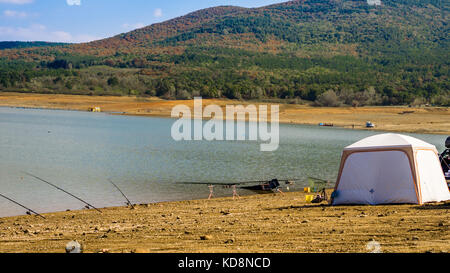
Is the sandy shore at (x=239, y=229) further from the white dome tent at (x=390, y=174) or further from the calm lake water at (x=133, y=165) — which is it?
the calm lake water at (x=133, y=165)

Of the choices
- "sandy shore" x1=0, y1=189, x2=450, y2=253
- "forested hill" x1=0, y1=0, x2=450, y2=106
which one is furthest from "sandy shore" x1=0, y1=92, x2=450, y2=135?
"sandy shore" x1=0, y1=189, x2=450, y2=253

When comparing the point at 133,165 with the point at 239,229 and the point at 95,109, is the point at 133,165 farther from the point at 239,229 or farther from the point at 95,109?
the point at 95,109

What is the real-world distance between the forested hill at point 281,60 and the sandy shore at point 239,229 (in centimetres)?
7176

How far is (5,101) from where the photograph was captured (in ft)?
297

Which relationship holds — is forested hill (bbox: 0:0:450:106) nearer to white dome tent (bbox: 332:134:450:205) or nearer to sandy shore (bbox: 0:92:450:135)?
sandy shore (bbox: 0:92:450:135)

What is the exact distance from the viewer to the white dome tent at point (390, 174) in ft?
42.4

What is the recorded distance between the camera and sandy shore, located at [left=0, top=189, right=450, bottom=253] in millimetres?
8070

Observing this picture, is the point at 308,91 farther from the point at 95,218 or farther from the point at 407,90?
the point at 95,218

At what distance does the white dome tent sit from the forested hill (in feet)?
231

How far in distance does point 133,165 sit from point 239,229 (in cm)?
1666

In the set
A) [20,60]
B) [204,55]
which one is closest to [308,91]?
[204,55]

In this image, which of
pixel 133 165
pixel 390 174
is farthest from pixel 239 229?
pixel 133 165
